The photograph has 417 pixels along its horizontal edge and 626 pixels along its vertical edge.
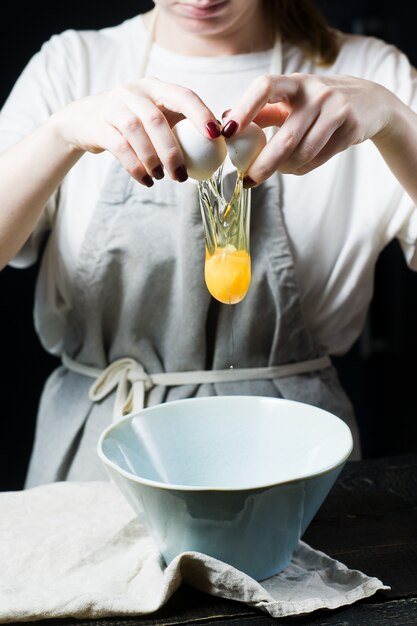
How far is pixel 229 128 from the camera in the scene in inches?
34.2

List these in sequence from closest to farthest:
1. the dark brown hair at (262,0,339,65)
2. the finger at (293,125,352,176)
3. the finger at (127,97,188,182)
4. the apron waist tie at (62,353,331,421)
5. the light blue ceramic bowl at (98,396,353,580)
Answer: the light blue ceramic bowl at (98,396,353,580), the finger at (127,97,188,182), the finger at (293,125,352,176), the apron waist tie at (62,353,331,421), the dark brown hair at (262,0,339,65)

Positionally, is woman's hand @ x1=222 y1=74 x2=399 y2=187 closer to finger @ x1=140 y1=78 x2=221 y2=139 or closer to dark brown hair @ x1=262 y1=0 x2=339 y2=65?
finger @ x1=140 y1=78 x2=221 y2=139

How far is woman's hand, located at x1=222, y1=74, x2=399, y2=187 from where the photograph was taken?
2.93 feet

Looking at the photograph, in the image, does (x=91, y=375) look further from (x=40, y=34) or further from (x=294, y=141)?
(x=40, y=34)

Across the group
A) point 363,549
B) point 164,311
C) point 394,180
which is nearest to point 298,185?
point 394,180

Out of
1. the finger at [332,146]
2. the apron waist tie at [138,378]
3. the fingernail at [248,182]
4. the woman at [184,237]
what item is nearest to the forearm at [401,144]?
the woman at [184,237]

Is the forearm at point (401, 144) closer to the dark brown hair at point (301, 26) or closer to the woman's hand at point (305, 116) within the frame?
the woman's hand at point (305, 116)

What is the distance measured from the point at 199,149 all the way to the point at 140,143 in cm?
7

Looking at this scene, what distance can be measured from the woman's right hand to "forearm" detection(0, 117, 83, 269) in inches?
3.4

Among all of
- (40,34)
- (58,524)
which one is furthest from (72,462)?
(40,34)

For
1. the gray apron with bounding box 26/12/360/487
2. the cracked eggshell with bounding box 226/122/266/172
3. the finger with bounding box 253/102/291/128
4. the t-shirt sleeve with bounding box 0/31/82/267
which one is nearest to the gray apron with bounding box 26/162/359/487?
the gray apron with bounding box 26/12/360/487

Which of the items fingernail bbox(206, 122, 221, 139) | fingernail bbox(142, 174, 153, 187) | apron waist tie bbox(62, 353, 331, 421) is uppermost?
fingernail bbox(206, 122, 221, 139)

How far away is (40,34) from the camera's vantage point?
195 centimetres

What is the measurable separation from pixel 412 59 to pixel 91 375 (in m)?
1.31
